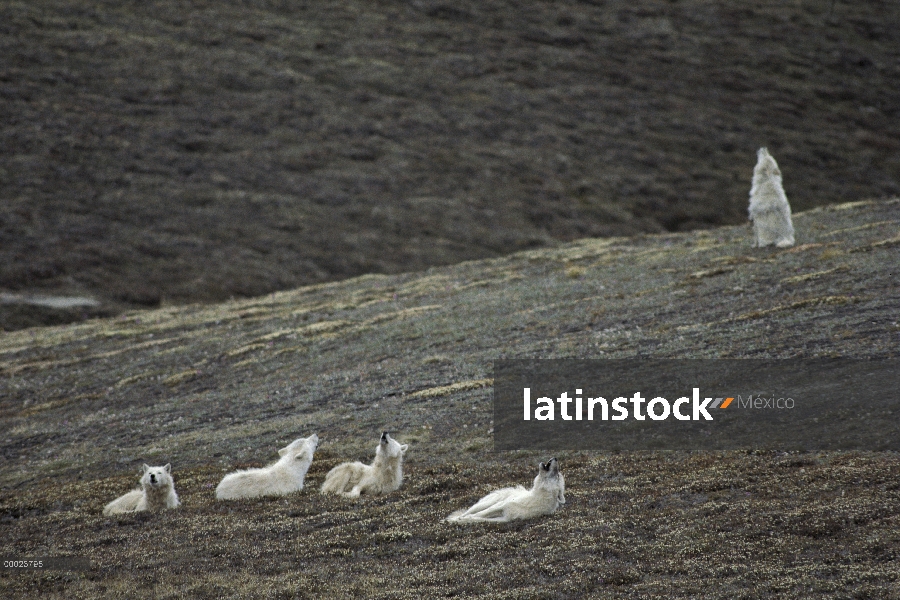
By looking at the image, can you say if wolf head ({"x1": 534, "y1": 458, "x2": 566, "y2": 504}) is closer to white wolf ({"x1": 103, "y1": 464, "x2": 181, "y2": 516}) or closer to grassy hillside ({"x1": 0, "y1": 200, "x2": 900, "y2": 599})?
grassy hillside ({"x1": 0, "y1": 200, "x2": 900, "y2": 599})

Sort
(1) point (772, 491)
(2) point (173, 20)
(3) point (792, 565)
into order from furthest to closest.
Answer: (2) point (173, 20) < (1) point (772, 491) < (3) point (792, 565)

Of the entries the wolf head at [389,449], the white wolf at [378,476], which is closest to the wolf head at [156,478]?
the white wolf at [378,476]

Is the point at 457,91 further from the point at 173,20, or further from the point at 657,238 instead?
the point at 657,238

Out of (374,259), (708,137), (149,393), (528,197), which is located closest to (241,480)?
(149,393)

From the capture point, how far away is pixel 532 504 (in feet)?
37.0

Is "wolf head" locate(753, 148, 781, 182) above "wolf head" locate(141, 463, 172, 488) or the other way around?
above

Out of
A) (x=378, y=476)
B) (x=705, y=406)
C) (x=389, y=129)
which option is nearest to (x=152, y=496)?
(x=378, y=476)

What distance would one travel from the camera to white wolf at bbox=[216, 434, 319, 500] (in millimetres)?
13641

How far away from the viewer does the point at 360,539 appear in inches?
436

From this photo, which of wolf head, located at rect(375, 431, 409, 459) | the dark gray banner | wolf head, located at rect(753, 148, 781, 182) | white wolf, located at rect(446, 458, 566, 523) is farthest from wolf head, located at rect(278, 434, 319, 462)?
wolf head, located at rect(753, 148, 781, 182)

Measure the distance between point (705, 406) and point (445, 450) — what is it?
438 cm

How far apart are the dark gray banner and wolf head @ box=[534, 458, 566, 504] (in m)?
3.31

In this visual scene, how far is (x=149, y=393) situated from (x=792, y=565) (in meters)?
19.1

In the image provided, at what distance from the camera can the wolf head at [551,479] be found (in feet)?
36.7
